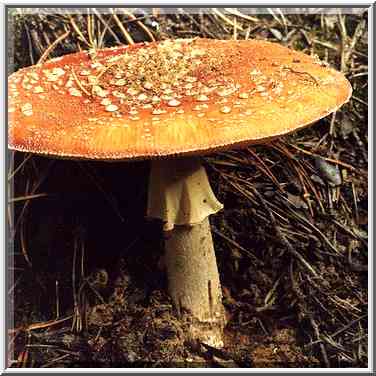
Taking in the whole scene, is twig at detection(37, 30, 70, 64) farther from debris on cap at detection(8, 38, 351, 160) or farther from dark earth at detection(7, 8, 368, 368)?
debris on cap at detection(8, 38, 351, 160)

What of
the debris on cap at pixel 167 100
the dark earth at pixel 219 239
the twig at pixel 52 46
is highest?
the twig at pixel 52 46

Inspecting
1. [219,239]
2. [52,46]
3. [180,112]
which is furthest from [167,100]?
[52,46]

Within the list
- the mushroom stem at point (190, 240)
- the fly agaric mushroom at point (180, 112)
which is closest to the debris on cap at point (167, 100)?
the fly agaric mushroom at point (180, 112)

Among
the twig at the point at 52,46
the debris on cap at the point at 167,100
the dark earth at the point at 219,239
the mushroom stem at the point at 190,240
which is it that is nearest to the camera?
the debris on cap at the point at 167,100

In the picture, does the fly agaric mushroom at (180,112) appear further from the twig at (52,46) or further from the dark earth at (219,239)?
the twig at (52,46)

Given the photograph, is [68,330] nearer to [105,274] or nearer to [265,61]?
[105,274]

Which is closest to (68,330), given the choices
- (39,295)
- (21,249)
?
(39,295)
